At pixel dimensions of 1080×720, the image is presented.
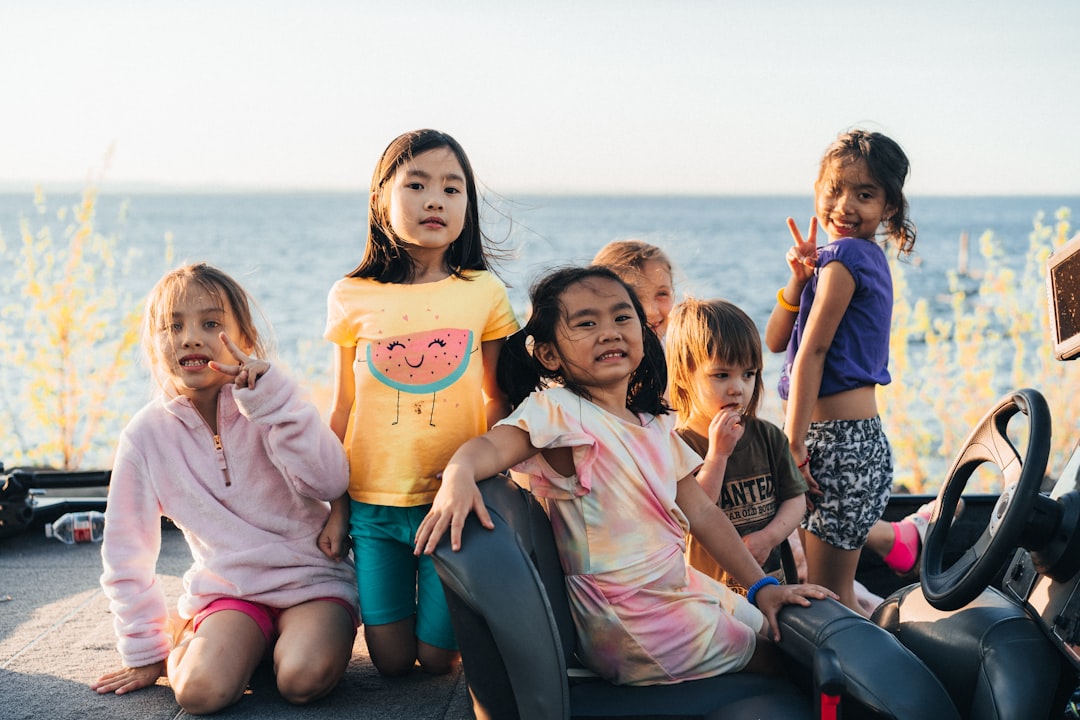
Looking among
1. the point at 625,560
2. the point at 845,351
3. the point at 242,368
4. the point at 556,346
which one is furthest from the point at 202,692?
the point at 845,351

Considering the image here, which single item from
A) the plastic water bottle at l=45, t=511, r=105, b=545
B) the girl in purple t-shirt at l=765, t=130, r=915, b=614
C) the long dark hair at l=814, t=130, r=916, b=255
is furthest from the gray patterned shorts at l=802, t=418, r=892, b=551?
the plastic water bottle at l=45, t=511, r=105, b=545

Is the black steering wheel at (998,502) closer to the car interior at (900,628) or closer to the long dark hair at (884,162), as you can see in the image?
the car interior at (900,628)

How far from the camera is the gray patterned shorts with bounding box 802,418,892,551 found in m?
3.05

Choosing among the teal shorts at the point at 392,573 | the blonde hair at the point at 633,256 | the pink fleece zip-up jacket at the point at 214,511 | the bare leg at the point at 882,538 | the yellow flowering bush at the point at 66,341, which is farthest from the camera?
the yellow flowering bush at the point at 66,341

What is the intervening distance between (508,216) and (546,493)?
0.91 m

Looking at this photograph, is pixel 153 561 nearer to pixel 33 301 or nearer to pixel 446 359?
pixel 446 359

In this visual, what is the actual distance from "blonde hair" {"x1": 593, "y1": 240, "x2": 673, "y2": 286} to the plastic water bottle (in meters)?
2.21

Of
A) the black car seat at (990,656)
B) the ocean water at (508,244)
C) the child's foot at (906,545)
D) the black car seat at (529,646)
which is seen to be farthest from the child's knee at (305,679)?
the child's foot at (906,545)

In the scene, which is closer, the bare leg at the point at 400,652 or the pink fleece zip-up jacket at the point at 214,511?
the pink fleece zip-up jacket at the point at 214,511

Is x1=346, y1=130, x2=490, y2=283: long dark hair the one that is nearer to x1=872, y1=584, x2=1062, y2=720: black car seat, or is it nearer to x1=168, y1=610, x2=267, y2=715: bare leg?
x1=168, y1=610, x2=267, y2=715: bare leg

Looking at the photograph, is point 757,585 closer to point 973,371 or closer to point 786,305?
point 786,305

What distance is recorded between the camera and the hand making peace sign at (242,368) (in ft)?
8.37

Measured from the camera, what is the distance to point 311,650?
2617 mm

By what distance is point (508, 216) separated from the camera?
2973mm
